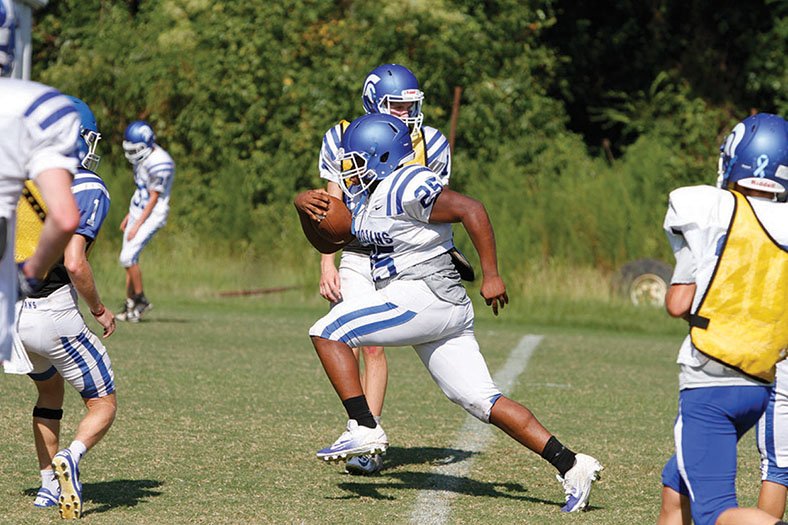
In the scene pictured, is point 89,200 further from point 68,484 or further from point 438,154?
point 438,154

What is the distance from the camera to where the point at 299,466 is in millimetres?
6293

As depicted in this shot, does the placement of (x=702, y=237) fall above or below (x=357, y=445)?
above

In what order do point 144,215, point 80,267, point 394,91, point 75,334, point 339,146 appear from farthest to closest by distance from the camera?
point 144,215 < point 339,146 < point 394,91 < point 75,334 < point 80,267

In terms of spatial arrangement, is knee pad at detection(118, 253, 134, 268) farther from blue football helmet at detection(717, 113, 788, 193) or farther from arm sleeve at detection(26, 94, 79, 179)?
blue football helmet at detection(717, 113, 788, 193)

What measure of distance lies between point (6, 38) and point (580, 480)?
2.91 metres

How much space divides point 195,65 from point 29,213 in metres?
17.5

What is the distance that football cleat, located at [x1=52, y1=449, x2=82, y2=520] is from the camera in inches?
194

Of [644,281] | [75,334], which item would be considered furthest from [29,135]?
[644,281]

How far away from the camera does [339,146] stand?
21.3ft

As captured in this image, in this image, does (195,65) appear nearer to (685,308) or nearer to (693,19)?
(693,19)

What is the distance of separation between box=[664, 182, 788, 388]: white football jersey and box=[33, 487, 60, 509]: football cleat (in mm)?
2594

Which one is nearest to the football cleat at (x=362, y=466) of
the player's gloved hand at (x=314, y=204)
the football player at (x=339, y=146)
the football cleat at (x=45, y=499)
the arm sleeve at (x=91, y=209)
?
the football player at (x=339, y=146)

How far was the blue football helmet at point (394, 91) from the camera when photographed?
6.29m

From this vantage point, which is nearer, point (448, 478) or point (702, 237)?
point (702, 237)
